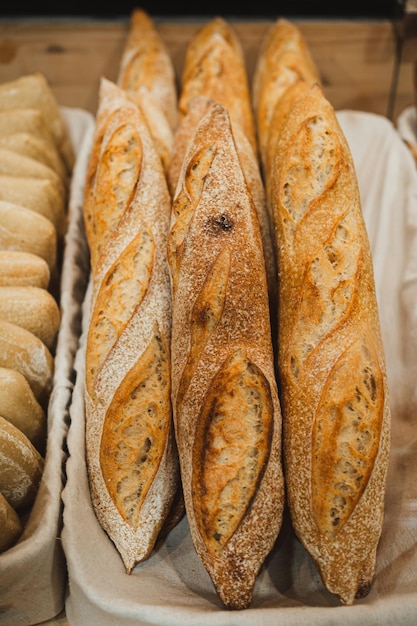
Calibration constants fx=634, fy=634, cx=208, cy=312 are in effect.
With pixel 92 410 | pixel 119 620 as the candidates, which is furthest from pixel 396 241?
pixel 119 620

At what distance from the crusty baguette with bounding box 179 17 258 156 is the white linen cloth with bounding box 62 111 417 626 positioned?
699 millimetres

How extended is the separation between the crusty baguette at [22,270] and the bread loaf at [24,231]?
1.4 inches

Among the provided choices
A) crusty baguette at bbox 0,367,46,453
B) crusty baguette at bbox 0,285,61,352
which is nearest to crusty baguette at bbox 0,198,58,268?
crusty baguette at bbox 0,285,61,352

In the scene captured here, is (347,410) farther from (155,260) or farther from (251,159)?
(251,159)

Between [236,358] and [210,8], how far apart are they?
1.52m

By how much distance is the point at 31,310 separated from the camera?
4.76 ft

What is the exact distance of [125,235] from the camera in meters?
1.42

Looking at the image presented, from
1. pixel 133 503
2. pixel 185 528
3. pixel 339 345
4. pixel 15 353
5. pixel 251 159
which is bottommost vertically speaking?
pixel 185 528

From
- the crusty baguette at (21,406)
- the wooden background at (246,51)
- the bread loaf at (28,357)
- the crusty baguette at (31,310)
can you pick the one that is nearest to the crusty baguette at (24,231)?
the crusty baguette at (31,310)

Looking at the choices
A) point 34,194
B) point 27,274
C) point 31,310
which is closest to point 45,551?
point 31,310

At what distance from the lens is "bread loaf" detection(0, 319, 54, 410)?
135 cm

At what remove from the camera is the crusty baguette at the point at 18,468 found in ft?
3.89

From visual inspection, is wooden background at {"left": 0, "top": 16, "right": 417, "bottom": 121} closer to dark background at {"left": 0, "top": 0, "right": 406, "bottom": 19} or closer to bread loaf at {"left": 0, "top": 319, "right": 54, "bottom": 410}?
dark background at {"left": 0, "top": 0, "right": 406, "bottom": 19}

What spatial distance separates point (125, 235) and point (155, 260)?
0.09 meters
